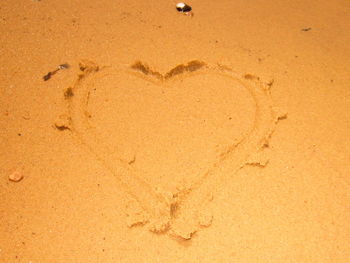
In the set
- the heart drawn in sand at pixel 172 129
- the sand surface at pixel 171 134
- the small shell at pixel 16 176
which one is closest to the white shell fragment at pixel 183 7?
the sand surface at pixel 171 134

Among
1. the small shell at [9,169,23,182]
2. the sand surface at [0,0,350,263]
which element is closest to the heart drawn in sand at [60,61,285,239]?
the sand surface at [0,0,350,263]

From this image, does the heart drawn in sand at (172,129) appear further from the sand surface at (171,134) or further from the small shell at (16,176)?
the small shell at (16,176)

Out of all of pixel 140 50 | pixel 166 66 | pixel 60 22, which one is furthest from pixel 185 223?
pixel 60 22

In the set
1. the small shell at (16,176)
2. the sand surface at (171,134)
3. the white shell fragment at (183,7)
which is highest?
the white shell fragment at (183,7)

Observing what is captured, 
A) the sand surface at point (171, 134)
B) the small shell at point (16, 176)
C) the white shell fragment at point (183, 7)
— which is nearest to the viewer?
the sand surface at point (171, 134)

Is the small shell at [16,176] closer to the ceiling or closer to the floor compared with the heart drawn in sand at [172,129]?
closer to the floor

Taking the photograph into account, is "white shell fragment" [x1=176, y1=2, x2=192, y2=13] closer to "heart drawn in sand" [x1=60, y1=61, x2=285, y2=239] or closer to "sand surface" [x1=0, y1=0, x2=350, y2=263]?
"sand surface" [x1=0, y1=0, x2=350, y2=263]

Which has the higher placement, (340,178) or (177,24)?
(177,24)

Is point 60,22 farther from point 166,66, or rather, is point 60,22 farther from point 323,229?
point 323,229

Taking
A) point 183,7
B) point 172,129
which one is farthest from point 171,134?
point 183,7
